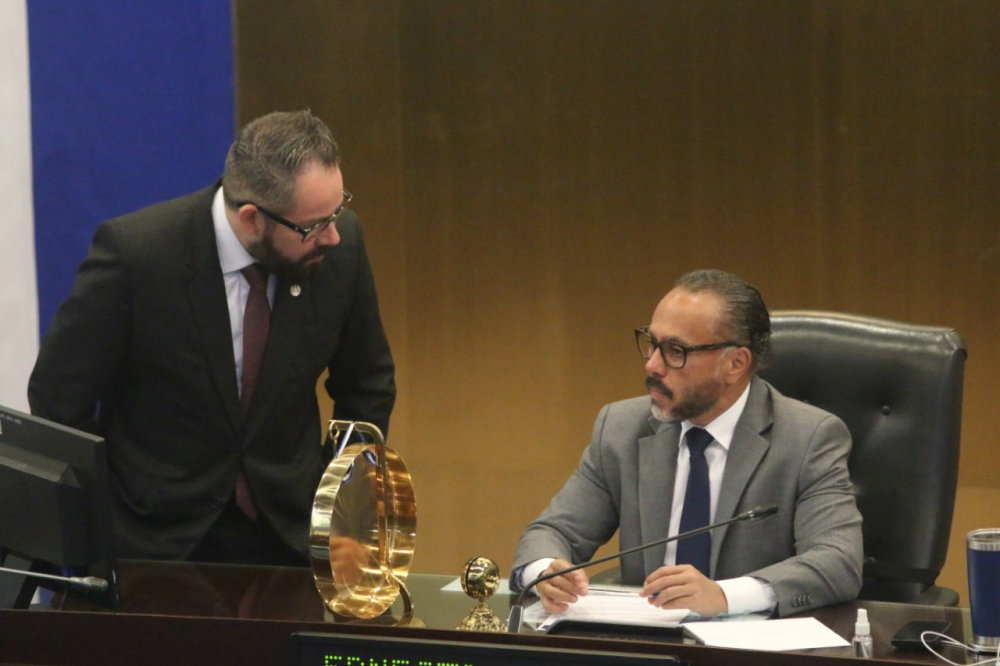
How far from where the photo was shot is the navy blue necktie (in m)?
2.43

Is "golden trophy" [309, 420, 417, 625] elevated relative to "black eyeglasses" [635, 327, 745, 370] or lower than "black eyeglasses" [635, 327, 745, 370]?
lower

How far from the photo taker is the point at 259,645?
6.46ft

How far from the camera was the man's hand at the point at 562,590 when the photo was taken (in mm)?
2088

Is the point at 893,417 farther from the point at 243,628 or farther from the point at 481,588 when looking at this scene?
the point at 243,628

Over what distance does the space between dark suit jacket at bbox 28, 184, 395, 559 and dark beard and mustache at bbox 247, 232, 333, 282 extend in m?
0.09

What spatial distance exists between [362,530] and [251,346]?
2.28 feet

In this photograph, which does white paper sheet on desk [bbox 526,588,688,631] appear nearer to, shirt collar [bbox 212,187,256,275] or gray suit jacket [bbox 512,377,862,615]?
gray suit jacket [bbox 512,377,862,615]

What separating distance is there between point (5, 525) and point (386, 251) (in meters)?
2.32

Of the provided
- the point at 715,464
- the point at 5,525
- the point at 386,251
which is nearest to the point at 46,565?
the point at 5,525

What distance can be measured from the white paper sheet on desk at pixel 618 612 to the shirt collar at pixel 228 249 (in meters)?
1.01

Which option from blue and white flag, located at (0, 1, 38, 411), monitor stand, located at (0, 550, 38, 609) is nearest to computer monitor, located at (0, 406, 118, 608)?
monitor stand, located at (0, 550, 38, 609)

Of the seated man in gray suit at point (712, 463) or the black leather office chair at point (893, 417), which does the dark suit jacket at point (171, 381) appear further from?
the black leather office chair at point (893, 417)

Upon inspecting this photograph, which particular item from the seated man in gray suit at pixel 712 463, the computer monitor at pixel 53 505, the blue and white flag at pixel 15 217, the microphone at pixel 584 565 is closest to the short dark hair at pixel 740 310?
the seated man in gray suit at pixel 712 463

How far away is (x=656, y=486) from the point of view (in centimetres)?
250
